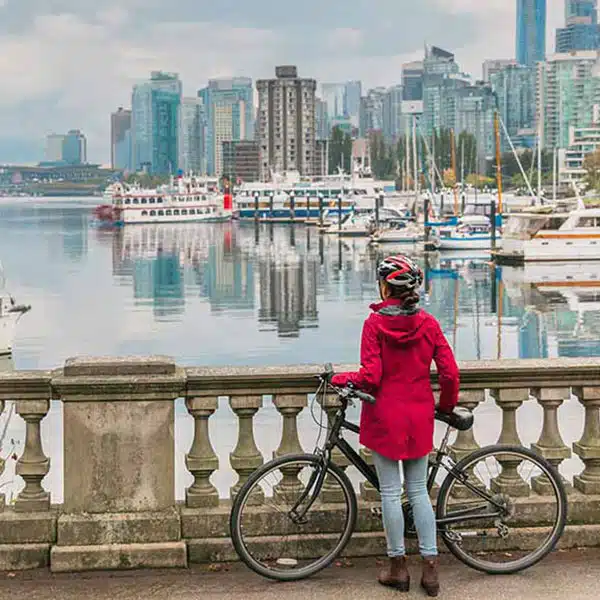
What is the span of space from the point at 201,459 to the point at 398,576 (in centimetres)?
148

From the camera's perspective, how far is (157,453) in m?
8.07

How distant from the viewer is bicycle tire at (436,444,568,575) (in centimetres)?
793

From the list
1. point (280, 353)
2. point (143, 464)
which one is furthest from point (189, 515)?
point (280, 353)

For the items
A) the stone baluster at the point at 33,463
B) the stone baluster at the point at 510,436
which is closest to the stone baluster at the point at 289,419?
the stone baluster at the point at 510,436

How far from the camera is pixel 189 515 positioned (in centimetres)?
823

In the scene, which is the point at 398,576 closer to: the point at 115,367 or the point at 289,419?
the point at 289,419

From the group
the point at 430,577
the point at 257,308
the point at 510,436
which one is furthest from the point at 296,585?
the point at 257,308

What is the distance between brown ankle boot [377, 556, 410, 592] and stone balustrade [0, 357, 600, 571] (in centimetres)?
62

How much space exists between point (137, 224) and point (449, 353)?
19364cm

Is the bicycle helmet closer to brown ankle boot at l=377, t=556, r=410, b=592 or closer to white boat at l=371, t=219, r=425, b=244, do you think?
brown ankle boot at l=377, t=556, r=410, b=592

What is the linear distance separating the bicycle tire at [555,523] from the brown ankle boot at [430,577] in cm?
39

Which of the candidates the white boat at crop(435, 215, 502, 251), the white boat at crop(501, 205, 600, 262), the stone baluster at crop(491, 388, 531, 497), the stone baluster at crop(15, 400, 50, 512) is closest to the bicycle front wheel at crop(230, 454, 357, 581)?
the stone baluster at crop(491, 388, 531, 497)

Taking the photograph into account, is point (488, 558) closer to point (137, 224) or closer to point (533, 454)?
point (533, 454)

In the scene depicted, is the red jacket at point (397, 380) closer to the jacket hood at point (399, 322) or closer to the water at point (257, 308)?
the jacket hood at point (399, 322)
